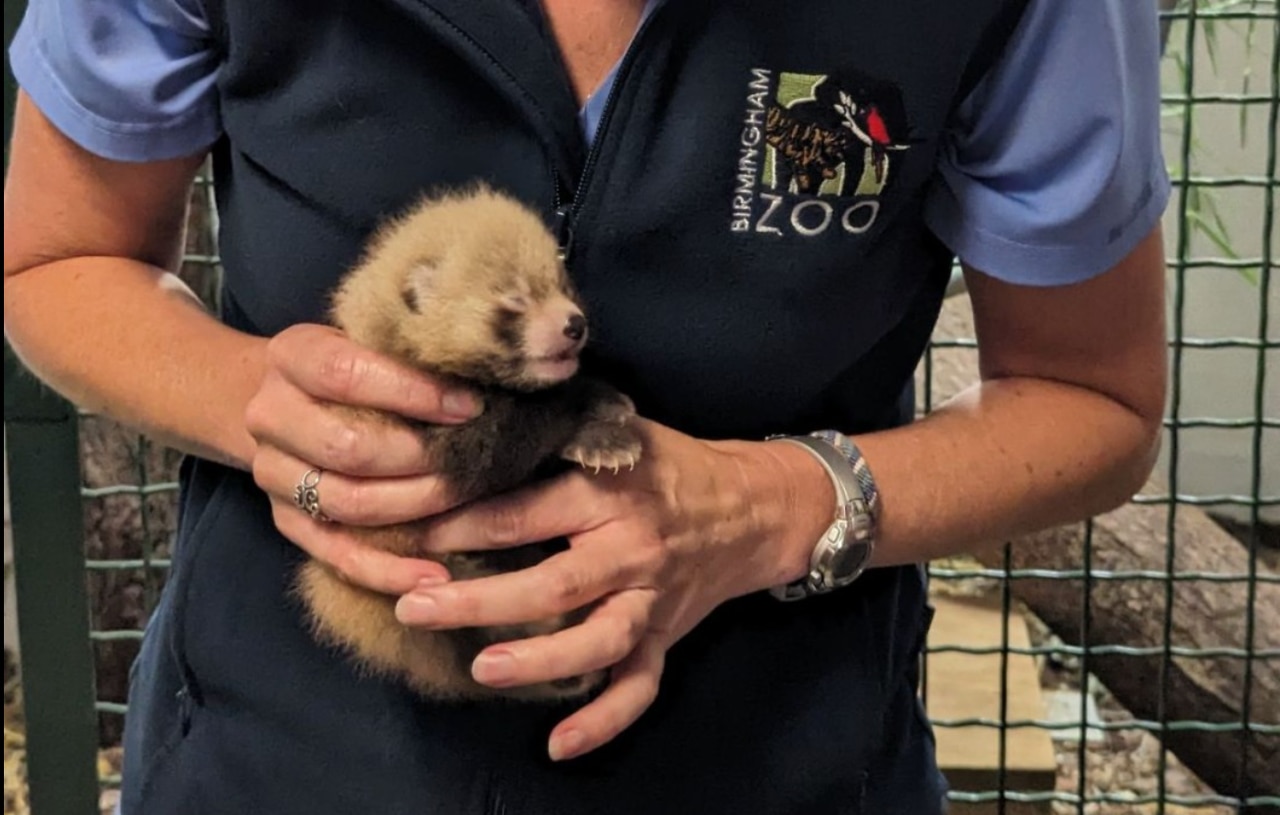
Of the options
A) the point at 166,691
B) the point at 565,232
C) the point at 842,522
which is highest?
the point at 565,232

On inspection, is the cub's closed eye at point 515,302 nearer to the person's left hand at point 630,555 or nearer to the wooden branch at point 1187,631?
the person's left hand at point 630,555

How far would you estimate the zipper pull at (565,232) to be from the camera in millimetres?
A: 899

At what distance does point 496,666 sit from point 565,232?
0.28m

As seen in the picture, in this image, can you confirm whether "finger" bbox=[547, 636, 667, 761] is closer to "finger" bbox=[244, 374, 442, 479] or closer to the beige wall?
"finger" bbox=[244, 374, 442, 479]

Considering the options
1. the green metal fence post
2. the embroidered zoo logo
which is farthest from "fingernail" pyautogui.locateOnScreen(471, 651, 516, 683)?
the green metal fence post

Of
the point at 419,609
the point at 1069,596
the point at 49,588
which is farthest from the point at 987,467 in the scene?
the point at 1069,596

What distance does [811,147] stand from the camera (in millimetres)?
905

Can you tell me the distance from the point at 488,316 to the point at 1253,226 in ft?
7.49

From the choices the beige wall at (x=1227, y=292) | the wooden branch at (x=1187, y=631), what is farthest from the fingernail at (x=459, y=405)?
the beige wall at (x=1227, y=292)

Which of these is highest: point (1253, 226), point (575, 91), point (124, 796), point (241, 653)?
point (575, 91)

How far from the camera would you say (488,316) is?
868 mm

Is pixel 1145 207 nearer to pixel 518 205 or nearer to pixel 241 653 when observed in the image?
pixel 518 205

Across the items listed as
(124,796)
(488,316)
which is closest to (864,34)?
(488,316)

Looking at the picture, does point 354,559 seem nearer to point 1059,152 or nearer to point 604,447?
point 604,447
